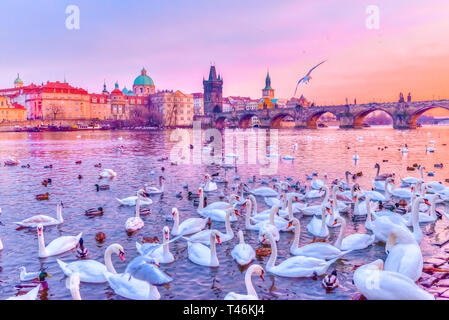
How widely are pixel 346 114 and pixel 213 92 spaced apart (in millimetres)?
67380

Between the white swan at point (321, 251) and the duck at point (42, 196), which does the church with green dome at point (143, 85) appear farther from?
the white swan at point (321, 251)

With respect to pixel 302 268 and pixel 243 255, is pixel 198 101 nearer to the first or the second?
pixel 243 255

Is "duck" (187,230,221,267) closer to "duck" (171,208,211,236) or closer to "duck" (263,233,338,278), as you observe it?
"duck" (263,233,338,278)

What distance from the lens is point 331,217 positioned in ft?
30.5

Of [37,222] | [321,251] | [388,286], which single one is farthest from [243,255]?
[37,222]

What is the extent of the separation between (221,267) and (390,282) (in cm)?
316

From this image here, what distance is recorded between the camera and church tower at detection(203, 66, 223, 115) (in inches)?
5659

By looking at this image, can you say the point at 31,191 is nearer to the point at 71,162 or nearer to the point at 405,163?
the point at 71,162

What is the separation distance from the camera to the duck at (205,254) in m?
6.91

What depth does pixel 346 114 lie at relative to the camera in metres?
87.4

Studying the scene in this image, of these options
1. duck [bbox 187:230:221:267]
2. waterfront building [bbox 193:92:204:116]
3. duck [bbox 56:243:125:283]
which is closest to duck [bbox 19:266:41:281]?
duck [bbox 56:243:125:283]

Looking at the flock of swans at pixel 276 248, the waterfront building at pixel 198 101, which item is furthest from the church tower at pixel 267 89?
the flock of swans at pixel 276 248

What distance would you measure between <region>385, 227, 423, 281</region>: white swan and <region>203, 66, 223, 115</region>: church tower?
138m
